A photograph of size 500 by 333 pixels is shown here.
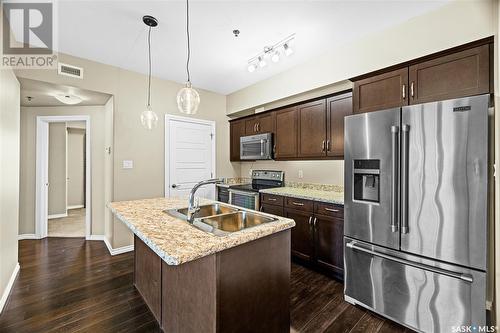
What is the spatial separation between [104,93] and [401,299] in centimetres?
422

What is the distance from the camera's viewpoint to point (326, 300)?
2193 mm

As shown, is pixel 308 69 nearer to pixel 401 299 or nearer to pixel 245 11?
pixel 245 11

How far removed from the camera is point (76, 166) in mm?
6281

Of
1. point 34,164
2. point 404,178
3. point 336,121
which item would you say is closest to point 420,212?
point 404,178

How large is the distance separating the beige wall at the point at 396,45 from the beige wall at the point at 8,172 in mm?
3194

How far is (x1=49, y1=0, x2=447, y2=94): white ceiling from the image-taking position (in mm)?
2033

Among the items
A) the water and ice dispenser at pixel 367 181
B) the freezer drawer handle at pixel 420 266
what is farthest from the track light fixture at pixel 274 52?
the freezer drawer handle at pixel 420 266

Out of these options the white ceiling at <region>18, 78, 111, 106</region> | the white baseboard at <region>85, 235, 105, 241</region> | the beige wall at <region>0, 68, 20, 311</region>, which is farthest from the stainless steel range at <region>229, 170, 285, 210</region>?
the beige wall at <region>0, 68, 20, 311</region>

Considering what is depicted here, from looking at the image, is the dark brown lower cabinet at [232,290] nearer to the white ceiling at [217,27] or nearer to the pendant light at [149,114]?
the pendant light at [149,114]

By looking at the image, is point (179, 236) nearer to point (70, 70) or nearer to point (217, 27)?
point (217, 27)

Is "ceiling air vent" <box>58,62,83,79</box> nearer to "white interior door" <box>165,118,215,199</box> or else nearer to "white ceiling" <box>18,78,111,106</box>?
"white ceiling" <box>18,78,111,106</box>

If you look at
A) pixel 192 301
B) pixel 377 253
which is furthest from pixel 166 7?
pixel 377 253

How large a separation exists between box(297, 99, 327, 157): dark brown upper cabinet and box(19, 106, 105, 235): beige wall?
3.43 metres

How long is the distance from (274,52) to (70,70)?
8.72 feet
